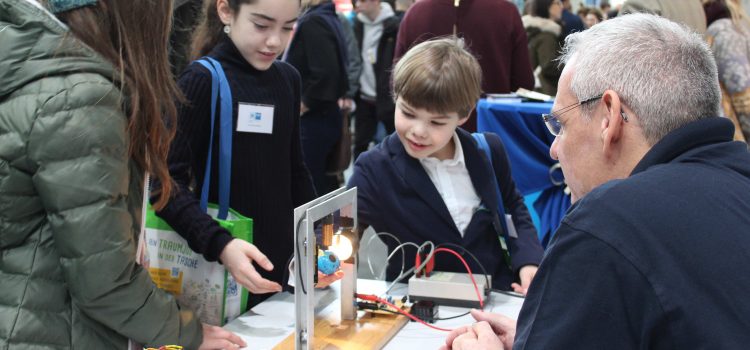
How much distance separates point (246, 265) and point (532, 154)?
187cm

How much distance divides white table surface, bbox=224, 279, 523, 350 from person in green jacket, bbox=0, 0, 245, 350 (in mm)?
406

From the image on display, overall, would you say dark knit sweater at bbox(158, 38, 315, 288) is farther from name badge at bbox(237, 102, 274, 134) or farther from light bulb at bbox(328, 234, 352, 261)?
light bulb at bbox(328, 234, 352, 261)

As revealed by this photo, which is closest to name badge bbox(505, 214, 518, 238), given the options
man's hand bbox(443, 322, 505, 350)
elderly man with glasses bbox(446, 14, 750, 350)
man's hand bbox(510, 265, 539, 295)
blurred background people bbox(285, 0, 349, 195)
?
man's hand bbox(510, 265, 539, 295)

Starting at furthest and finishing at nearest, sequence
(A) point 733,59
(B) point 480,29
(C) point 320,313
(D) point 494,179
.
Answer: (B) point 480,29
(A) point 733,59
(D) point 494,179
(C) point 320,313

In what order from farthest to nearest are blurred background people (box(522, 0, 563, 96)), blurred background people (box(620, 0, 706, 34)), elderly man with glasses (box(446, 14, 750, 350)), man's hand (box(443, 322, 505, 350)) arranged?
blurred background people (box(522, 0, 563, 96)) → blurred background people (box(620, 0, 706, 34)) → man's hand (box(443, 322, 505, 350)) → elderly man with glasses (box(446, 14, 750, 350))

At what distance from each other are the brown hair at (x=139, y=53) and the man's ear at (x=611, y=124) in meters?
0.81

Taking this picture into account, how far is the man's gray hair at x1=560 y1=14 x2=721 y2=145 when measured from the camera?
117 centimetres

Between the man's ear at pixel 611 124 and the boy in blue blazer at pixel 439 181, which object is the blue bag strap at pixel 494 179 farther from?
the man's ear at pixel 611 124

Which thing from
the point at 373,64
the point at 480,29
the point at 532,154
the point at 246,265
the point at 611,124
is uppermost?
the point at 480,29

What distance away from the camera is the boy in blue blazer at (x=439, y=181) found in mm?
2186

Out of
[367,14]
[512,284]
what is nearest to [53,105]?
[512,284]

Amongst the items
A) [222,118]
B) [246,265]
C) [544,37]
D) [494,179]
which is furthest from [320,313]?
[544,37]

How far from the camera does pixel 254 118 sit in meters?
2.12

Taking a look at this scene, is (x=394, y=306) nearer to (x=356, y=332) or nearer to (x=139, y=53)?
(x=356, y=332)
